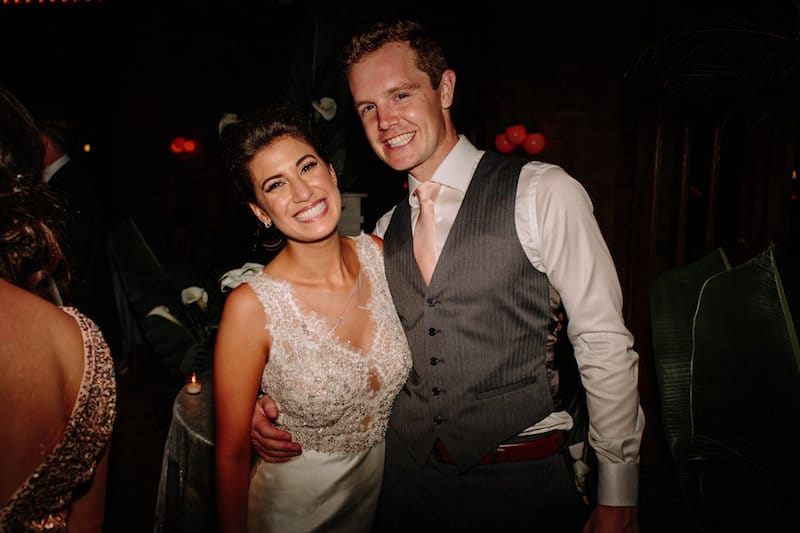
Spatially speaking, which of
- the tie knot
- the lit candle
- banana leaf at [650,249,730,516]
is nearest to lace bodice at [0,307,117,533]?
the tie knot

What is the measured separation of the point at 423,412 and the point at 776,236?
368cm

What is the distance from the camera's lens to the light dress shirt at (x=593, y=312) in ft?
4.17

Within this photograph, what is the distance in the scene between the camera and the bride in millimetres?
1499

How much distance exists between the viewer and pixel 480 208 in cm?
145

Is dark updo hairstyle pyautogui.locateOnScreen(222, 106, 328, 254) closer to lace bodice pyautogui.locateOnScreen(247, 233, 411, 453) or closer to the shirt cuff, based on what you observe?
lace bodice pyautogui.locateOnScreen(247, 233, 411, 453)

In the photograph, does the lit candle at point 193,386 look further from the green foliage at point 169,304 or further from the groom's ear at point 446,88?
the groom's ear at point 446,88

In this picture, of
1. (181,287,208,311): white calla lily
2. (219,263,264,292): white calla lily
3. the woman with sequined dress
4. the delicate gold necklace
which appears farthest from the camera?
(181,287,208,311): white calla lily

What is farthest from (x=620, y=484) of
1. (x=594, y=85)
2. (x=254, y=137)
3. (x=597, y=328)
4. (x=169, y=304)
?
(x=594, y=85)

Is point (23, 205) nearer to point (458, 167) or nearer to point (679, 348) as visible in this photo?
point (458, 167)

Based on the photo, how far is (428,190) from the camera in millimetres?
1585

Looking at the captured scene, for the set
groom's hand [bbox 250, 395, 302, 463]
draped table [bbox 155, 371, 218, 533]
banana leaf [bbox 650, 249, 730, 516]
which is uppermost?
banana leaf [bbox 650, 249, 730, 516]

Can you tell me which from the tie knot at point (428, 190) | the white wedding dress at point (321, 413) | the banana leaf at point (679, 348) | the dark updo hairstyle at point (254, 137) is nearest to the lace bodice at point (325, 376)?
the white wedding dress at point (321, 413)

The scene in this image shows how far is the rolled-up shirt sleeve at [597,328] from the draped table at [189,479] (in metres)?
1.34

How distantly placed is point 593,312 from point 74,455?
1196mm
